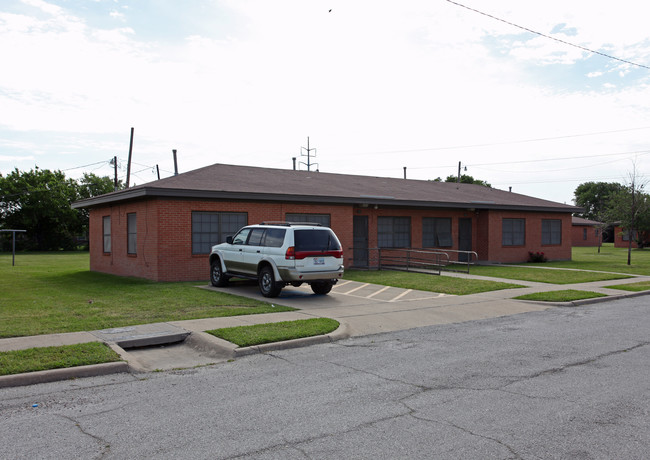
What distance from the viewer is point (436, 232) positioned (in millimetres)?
25938

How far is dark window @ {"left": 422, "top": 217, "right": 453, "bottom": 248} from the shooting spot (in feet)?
83.9

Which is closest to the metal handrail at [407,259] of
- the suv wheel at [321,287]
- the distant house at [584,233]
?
the suv wheel at [321,287]

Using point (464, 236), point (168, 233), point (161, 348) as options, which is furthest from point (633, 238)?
point (161, 348)

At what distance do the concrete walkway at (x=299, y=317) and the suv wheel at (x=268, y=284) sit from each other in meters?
0.24

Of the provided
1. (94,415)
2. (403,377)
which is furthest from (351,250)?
(94,415)

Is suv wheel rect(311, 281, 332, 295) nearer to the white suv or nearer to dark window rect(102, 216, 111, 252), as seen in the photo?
the white suv

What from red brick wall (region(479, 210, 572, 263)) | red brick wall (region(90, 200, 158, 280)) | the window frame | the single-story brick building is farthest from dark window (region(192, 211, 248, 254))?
red brick wall (region(479, 210, 572, 263))

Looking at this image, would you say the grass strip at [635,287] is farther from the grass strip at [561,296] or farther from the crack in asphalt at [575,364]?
the crack in asphalt at [575,364]

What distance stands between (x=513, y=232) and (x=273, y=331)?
22.1 metres

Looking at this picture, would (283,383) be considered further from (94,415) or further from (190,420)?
(94,415)

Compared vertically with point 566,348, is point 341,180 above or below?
above

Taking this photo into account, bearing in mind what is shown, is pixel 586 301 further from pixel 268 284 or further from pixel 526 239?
pixel 526 239

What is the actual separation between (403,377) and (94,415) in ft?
11.5

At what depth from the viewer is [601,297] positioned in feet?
47.6
